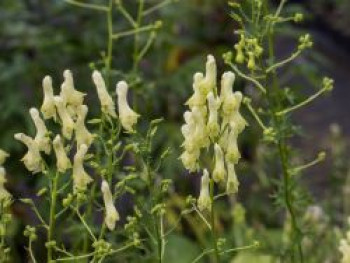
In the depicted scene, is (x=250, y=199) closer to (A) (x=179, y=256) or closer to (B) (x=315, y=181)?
(A) (x=179, y=256)

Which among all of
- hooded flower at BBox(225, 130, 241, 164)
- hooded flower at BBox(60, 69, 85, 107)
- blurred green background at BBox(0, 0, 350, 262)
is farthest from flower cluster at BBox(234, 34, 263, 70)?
blurred green background at BBox(0, 0, 350, 262)

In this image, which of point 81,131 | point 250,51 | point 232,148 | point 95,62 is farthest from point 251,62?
point 95,62

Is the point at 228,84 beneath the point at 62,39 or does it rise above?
above

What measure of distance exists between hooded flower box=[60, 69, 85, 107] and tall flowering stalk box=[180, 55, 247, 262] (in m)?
0.19

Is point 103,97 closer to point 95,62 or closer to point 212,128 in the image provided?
point 212,128

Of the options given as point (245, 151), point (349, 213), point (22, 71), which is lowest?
point (245, 151)

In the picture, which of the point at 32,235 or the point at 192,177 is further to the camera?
the point at 192,177

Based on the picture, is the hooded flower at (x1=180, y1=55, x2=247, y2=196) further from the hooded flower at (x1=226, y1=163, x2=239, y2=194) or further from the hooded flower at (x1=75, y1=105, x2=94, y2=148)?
the hooded flower at (x1=75, y1=105, x2=94, y2=148)

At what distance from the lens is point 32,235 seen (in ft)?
5.17

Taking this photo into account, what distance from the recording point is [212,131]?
1512 millimetres

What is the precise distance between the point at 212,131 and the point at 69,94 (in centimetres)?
26

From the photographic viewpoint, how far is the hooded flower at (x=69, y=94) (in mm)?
1574

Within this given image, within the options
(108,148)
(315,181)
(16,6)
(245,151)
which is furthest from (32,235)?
(315,181)

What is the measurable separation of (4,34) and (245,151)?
1414 millimetres
